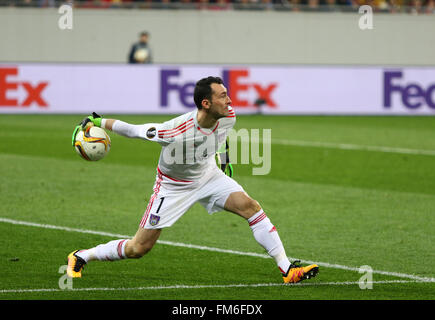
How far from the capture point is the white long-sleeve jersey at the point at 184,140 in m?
7.05

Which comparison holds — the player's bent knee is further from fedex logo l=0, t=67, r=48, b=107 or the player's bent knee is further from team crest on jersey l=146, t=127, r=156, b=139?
fedex logo l=0, t=67, r=48, b=107

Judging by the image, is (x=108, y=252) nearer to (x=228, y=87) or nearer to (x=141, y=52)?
(x=228, y=87)

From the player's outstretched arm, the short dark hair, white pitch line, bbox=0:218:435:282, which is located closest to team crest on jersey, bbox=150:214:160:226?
the player's outstretched arm

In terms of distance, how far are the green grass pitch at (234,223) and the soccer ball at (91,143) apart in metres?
1.13

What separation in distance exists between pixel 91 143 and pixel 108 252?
0.97 metres

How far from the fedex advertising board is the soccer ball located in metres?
16.6

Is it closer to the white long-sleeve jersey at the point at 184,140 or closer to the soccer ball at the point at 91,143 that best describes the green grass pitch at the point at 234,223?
the white long-sleeve jersey at the point at 184,140

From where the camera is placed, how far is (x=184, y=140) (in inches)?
282

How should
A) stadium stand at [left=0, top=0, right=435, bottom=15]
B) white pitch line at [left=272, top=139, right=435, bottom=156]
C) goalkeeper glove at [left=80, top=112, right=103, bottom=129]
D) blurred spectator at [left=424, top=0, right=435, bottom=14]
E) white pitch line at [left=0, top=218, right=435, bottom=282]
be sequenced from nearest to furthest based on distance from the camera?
1. goalkeeper glove at [left=80, top=112, right=103, bottom=129]
2. white pitch line at [left=0, top=218, right=435, bottom=282]
3. white pitch line at [left=272, top=139, right=435, bottom=156]
4. stadium stand at [left=0, top=0, right=435, bottom=15]
5. blurred spectator at [left=424, top=0, right=435, bottom=14]

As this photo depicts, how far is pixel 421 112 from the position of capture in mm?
25219

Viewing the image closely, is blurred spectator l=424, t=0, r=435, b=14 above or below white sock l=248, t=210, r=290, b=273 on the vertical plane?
above

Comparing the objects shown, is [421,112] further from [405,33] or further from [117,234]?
[117,234]

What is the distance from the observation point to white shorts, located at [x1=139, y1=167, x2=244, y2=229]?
23.8 feet

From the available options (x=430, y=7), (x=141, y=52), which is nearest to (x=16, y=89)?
(x=141, y=52)
